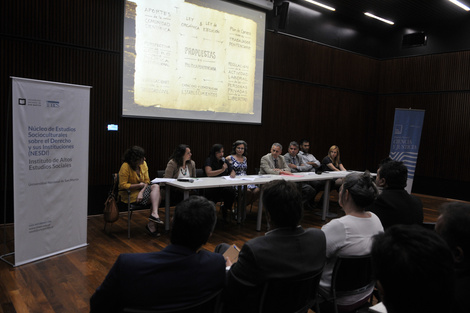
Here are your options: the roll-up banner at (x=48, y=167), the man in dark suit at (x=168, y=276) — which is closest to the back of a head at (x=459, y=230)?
the man in dark suit at (x=168, y=276)

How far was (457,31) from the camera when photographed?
827 cm

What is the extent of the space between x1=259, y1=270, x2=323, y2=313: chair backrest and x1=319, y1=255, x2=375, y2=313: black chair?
278mm

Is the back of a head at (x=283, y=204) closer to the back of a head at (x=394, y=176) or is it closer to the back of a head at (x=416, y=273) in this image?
the back of a head at (x=416, y=273)

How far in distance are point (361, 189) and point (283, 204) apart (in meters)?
0.71

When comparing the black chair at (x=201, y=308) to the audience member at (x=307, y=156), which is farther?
the audience member at (x=307, y=156)

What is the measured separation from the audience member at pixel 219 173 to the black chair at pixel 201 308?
373 centimetres

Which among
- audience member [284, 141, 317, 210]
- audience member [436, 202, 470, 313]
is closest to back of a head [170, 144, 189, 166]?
audience member [284, 141, 317, 210]

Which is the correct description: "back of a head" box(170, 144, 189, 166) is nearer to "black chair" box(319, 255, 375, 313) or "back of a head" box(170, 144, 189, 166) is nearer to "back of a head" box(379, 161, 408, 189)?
"back of a head" box(379, 161, 408, 189)

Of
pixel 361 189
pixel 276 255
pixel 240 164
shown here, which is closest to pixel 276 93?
pixel 240 164

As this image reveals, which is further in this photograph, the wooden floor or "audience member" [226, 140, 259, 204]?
"audience member" [226, 140, 259, 204]

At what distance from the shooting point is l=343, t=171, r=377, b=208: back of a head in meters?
2.13

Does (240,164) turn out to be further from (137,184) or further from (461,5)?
(461,5)

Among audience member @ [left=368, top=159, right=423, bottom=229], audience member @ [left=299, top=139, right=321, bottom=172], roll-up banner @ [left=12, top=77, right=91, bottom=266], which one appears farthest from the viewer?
audience member @ [left=299, top=139, right=321, bottom=172]

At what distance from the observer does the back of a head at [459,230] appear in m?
1.29
